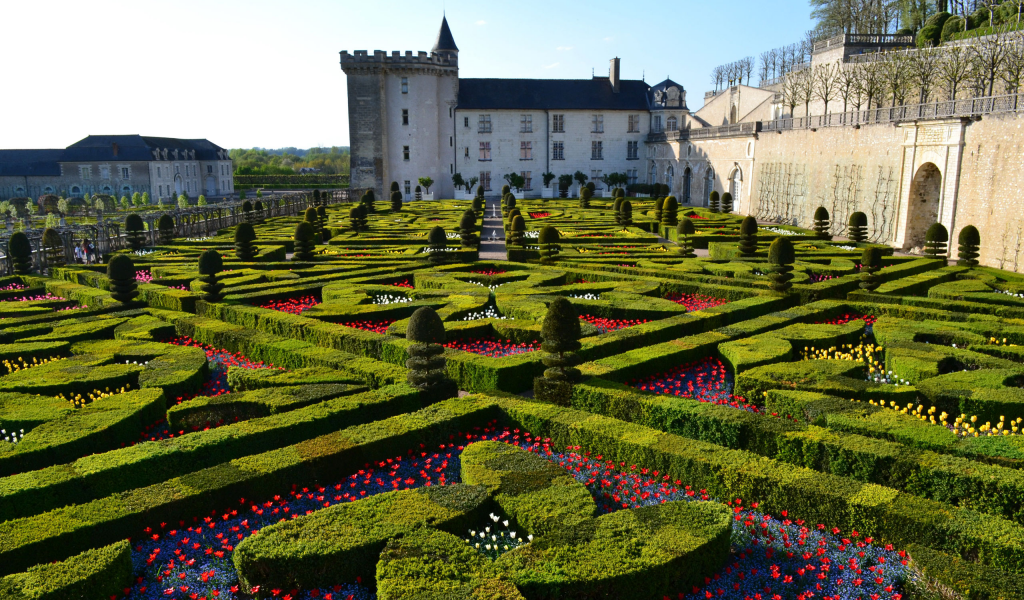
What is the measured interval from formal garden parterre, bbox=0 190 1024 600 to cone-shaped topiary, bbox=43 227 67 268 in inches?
204

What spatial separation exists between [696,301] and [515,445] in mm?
8834

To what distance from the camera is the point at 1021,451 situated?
6.93 metres

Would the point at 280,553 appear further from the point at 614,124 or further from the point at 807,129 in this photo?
the point at 614,124

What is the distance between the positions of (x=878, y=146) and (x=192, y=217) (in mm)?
30895

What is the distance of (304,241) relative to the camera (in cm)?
2077

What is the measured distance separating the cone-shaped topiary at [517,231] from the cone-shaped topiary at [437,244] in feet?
8.13

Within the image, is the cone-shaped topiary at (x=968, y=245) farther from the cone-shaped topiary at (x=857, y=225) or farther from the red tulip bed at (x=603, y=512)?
the red tulip bed at (x=603, y=512)

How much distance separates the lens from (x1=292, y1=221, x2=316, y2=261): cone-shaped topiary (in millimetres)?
20688

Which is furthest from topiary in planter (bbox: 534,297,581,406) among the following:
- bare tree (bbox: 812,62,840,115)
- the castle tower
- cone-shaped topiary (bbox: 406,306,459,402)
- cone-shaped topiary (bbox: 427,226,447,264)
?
the castle tower

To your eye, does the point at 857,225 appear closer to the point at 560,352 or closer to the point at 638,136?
the point at 560,352

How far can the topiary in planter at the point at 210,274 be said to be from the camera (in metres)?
13.9

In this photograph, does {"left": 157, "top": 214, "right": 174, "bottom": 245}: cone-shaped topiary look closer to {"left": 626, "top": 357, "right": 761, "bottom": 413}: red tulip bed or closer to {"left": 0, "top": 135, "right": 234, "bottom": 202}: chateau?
{"left": 626, "top": 357, "right": 761, "bottom": 413}: red tulip bed

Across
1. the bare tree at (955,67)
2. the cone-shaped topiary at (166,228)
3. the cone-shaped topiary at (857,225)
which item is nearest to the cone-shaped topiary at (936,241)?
the cone-shaped topiary at (857,225)

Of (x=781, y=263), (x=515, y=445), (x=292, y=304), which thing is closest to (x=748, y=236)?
(x=781, y=263)
